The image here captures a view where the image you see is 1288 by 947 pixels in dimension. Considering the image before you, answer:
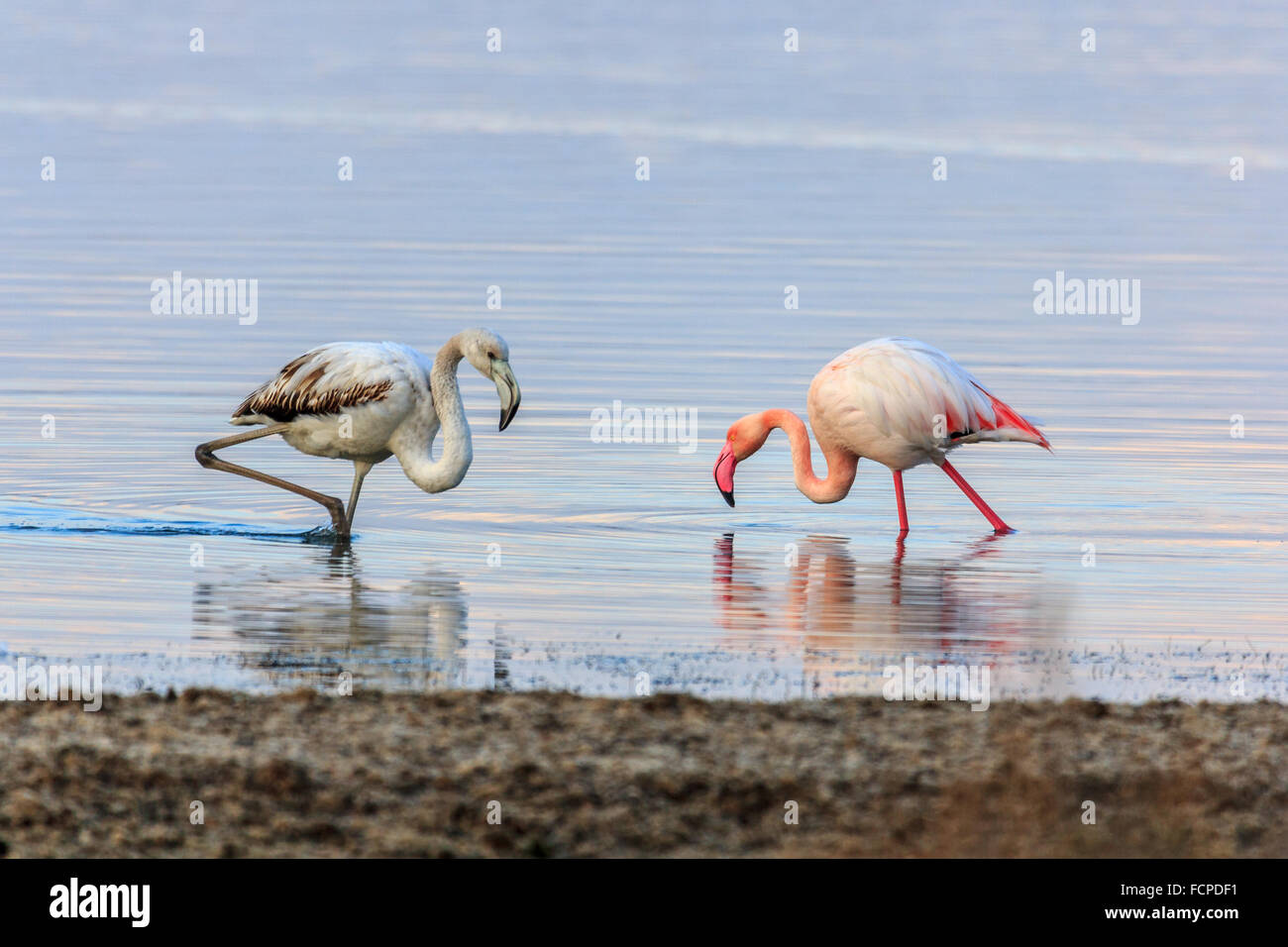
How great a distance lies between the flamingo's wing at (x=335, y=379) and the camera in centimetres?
1231

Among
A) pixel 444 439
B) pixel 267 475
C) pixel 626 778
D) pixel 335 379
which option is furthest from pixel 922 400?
pixel 626 778

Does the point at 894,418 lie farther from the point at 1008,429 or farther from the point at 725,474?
Answer: the point at 725,474

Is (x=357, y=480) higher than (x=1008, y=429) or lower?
lower

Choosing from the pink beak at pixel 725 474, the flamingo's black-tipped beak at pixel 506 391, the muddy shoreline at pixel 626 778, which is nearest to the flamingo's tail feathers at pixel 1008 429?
the pink beak at pixel 725 474

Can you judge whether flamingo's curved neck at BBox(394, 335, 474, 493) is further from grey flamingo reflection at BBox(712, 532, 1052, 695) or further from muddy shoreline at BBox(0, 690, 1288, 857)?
muddy shoreline at BBox(0, 690, 1288, 857)

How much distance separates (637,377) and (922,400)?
5.87 meters

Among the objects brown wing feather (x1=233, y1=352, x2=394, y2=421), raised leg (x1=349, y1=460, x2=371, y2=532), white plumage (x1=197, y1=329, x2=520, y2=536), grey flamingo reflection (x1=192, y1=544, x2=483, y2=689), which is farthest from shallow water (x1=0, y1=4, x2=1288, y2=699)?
brown wing feather (x1=233, y1=352, x2=394, y2=421)

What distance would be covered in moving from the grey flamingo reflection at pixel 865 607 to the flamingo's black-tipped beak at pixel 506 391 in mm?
1438

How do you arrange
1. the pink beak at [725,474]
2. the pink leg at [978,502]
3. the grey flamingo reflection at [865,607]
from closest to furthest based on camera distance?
the grey flamingo reflection at [865,607] < the pink leg at [978,502] < the pink beak at [725,474]

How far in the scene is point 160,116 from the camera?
47.2 metres

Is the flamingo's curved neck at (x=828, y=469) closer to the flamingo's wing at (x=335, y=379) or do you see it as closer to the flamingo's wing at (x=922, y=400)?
the flamingo's wing at (x=922, y=400)

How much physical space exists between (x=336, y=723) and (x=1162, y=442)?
10.4 metres

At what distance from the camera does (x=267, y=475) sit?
1330cm

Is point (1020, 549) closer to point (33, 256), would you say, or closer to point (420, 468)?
point (420, 468)
